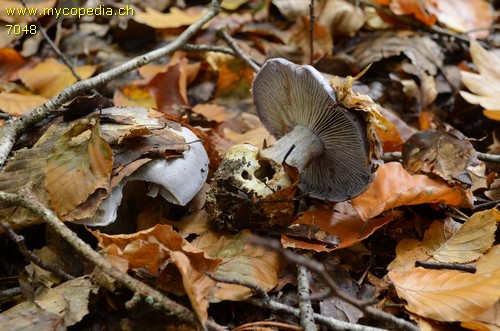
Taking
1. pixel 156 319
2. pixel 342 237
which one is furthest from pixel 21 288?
pixel 342 237

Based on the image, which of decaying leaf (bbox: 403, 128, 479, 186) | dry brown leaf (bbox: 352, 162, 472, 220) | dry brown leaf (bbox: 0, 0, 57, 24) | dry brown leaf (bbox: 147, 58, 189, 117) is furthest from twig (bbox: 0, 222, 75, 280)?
dry brown leaf (bbox: 0, 0, 57, 24)

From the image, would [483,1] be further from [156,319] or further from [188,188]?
[156,319]

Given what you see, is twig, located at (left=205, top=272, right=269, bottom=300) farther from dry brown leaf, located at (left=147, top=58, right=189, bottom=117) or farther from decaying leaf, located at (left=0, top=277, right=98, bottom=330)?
dry brown leaf, located at (left=147, top=58, right=189, bottom=117)

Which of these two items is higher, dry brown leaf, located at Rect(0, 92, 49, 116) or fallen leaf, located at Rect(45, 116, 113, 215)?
fallen leaf, located at Rect(45, 116, 113, 215)

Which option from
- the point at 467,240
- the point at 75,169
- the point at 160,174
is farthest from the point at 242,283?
the point at 467,240

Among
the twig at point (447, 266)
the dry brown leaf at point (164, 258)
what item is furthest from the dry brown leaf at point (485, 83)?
the dry brown leaf at point (164, 258)

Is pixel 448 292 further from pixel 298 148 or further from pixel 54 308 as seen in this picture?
pixel 54 308

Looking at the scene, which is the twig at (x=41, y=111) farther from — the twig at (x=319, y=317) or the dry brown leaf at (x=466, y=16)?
the dry brown leaf at (x=466, y=16)
